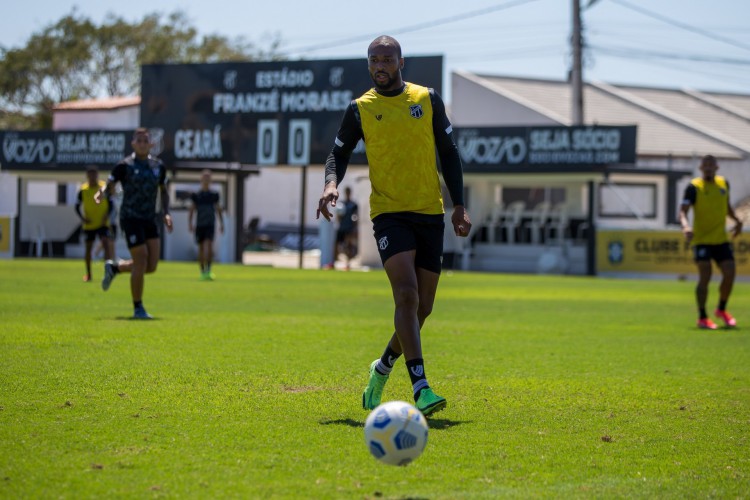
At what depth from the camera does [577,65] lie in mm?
37969

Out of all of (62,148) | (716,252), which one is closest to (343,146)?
(716,252)

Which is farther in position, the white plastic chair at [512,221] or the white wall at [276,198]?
the white wall at [276,198]

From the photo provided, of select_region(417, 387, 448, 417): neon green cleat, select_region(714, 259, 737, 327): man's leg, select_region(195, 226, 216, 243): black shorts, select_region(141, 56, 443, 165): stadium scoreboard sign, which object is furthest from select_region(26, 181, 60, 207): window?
select_region(417, 387, 448, 417): neon green cleat

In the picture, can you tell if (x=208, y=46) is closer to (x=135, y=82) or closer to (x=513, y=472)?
(x=135, y=82)

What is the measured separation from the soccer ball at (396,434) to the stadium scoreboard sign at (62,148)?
3465cm

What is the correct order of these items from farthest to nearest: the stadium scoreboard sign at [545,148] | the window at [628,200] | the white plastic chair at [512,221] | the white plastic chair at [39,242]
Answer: the window at [628,200], the white plastic chair at [39,242], the white plastic chair at [512,221], the stadium scoreboard sign at [545,148]

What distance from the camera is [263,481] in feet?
17.6

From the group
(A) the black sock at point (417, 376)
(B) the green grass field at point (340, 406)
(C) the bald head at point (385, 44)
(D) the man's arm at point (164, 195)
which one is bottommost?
(B) the green grass field at point (340, 406)

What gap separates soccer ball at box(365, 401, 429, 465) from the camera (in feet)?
17.7

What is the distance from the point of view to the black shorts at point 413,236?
24.1 ft

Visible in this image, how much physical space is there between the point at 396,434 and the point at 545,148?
99.8ft

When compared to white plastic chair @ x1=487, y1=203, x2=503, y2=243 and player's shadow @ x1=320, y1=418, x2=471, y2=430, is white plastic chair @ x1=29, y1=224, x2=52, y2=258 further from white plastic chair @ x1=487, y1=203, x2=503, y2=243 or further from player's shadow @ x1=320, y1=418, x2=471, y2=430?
player's shadow @ x1=320, y1=418, x2=471, y2=430

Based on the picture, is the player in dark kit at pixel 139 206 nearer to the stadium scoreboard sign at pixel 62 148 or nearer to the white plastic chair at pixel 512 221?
the white plastic chair at pixel 512 221

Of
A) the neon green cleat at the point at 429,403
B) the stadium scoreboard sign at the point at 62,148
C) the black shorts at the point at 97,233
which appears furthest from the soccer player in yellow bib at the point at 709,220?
the stadium scoreboard sign at the point at 62,148
